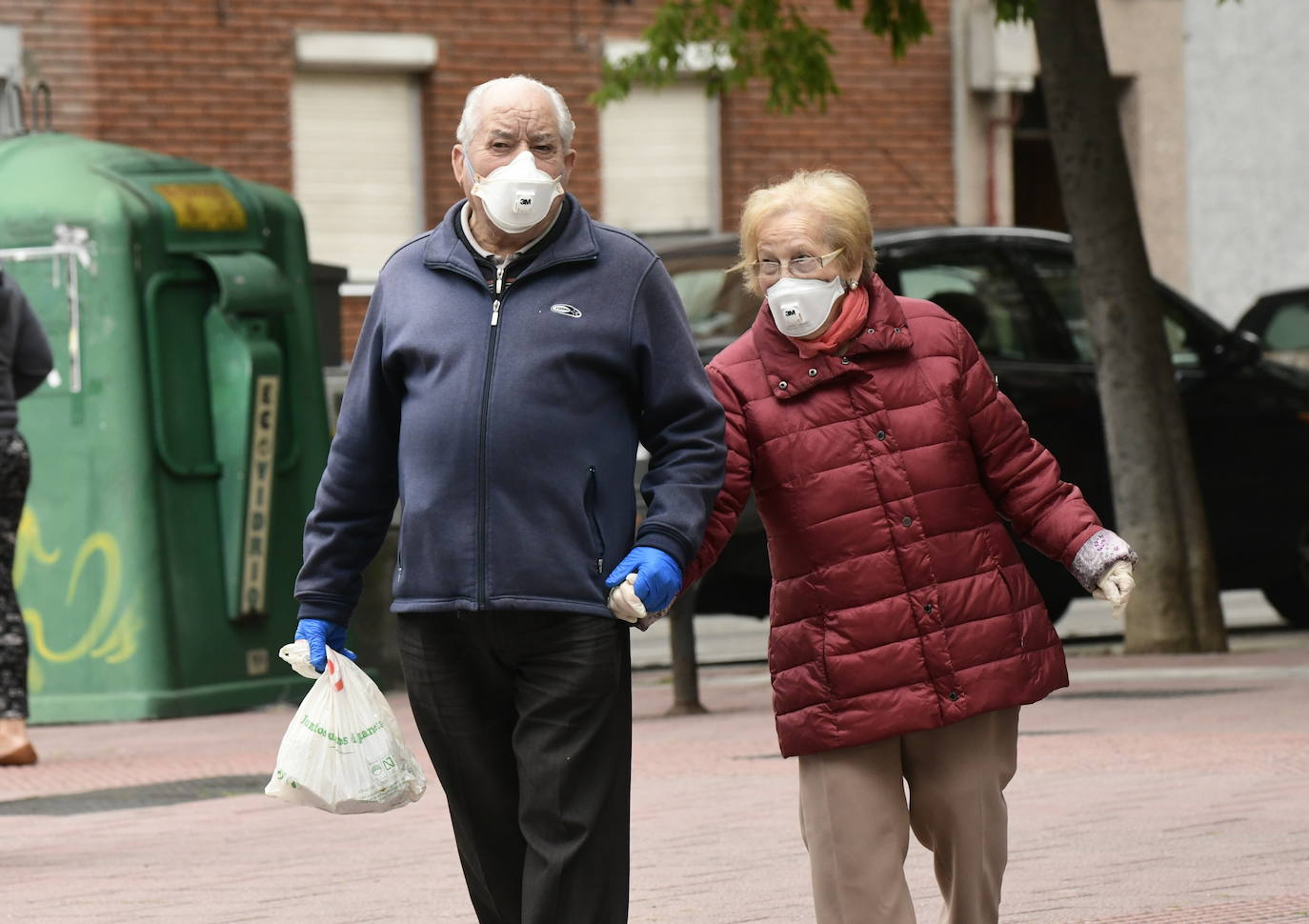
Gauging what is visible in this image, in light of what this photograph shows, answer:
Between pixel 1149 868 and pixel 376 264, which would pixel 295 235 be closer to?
pixel 1149 868

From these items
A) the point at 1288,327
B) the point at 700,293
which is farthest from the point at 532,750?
the point at 1288,327

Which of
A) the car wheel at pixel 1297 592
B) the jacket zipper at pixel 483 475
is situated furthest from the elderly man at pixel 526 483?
the car wheel at pixel 1297 592

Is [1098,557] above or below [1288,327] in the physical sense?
above

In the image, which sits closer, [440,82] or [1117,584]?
[1117,584]

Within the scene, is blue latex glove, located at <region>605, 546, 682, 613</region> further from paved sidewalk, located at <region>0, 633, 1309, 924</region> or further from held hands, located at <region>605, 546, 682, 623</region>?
paved sidewalk, located at <region>0, 633, 1309, 924</region>

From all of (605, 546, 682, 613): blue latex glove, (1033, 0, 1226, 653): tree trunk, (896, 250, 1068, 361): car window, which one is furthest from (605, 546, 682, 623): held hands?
(1033, 0, 1226, 653): tree trunk

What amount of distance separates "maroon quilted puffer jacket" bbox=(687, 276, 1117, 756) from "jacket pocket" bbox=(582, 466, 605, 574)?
0.88 feet

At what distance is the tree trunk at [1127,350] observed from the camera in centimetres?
1106

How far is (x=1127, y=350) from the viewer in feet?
36.3

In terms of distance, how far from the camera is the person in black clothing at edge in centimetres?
820

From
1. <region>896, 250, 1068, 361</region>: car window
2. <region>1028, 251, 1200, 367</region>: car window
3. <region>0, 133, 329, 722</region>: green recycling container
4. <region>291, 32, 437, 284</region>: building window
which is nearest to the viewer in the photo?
<region>0, 133, 329, 722</region>: green recycling container

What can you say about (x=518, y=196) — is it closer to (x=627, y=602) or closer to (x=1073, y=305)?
(x=627, y=602)

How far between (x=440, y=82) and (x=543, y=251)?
1399cm

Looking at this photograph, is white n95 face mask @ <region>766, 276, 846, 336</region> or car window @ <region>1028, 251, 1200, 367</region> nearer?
white n95 face mask @ <region>766, 276, 846, 336</region>
